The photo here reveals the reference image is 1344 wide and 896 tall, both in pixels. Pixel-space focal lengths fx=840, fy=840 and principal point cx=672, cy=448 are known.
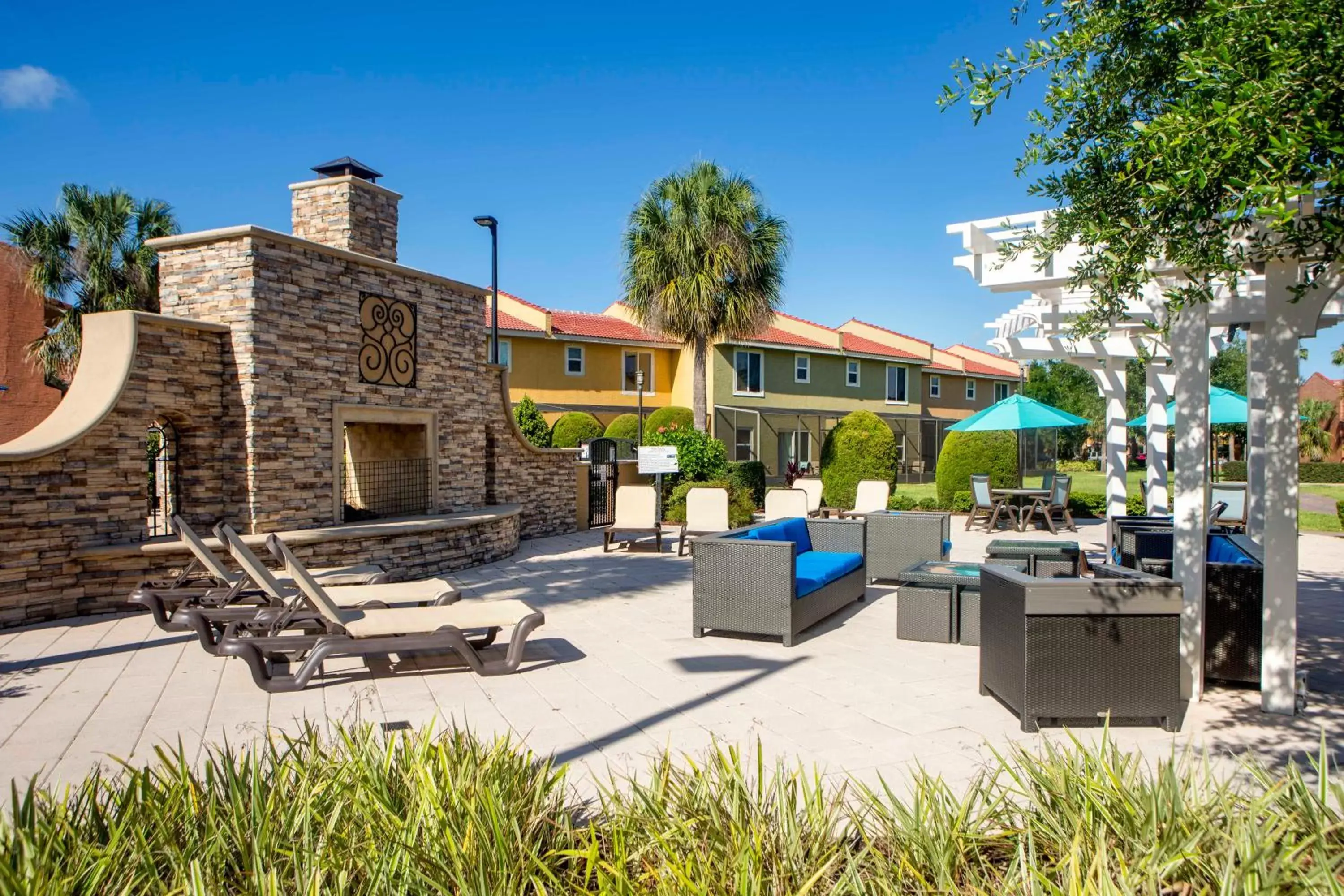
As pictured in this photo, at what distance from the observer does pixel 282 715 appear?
5414mm

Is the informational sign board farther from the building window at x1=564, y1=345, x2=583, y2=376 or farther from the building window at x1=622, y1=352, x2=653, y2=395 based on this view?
the building window at x1=622, y1=352, x2=653, y2=395

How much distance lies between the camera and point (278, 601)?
7.29 metres

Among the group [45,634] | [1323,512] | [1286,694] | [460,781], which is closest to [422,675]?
[460,781]

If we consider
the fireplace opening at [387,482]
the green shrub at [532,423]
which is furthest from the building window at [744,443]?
the fireplace opening at [387,482]

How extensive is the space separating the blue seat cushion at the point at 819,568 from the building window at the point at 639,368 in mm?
21121

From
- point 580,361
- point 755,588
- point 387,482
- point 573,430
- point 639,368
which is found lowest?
point 755,588

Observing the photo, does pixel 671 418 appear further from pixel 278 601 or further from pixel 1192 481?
pixel 1192 481

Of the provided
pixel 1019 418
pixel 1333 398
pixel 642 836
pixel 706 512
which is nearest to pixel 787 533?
pixel 706 512

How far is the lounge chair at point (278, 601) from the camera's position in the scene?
6828 millimetres

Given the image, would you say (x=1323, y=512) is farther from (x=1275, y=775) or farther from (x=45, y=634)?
(x=45, y=634)

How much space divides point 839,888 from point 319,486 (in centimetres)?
912

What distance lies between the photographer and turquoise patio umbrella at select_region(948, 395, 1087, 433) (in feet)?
55.3

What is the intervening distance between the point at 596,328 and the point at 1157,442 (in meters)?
20.5

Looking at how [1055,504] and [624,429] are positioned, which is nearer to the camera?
[1055,504]
